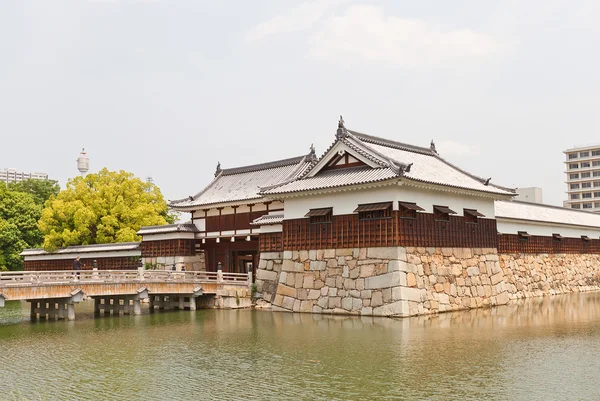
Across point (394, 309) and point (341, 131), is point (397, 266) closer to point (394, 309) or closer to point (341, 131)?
point (394, 309)

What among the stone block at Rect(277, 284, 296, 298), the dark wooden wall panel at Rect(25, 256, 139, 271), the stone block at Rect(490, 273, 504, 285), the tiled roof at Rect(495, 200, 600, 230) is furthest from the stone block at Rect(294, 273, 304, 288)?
the dark wooden wall panel at Rect(25, 256, 139, 271)

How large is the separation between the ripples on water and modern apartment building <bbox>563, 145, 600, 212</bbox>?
8523 cm

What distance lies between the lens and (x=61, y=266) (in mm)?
48562

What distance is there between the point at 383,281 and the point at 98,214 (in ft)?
95.0

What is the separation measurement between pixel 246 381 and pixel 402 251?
14496 millimetres

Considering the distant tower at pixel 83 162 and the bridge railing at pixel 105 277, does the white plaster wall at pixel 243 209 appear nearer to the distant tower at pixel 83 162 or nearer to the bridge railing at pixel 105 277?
the bridge railing at pixel 105 277

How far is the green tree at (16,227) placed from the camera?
5462 cm

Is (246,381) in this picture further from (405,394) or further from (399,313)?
(399,313)

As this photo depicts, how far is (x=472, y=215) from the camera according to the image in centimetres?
3297

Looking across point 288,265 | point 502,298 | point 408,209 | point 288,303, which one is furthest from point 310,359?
point 502,298

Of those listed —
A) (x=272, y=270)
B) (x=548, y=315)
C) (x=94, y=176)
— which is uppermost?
(x=94, y=176)

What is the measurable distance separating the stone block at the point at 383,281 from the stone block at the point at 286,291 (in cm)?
457

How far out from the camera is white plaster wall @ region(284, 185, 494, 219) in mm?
28531

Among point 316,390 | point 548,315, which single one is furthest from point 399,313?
point 316,390
